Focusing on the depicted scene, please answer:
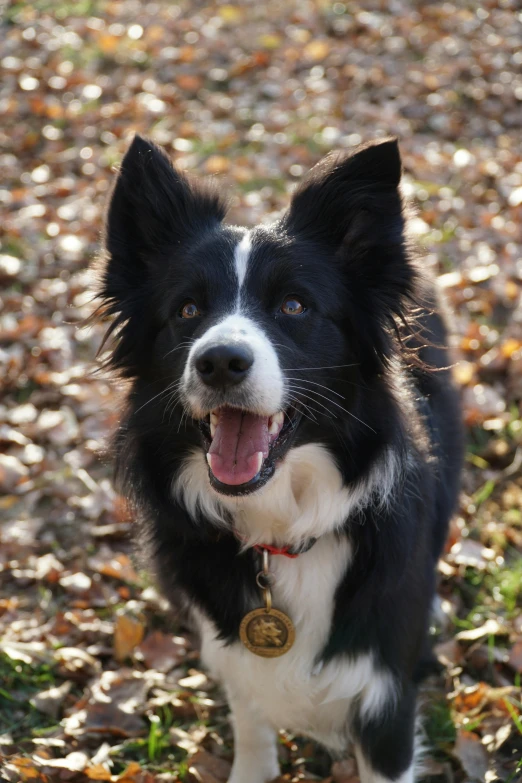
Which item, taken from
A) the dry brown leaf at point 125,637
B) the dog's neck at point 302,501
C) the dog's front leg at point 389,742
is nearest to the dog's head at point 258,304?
the dog's neck at point 302,501

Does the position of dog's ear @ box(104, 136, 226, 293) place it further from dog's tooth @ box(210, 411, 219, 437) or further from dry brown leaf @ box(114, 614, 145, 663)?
dry brown leaf @ box(114, 614, 145, 663)

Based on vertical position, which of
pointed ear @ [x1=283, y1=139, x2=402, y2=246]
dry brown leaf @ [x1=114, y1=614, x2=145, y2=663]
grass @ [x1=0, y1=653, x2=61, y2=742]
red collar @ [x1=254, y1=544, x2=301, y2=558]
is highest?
pointed ear @ [x1=283, y1=139, x2=402, y2=246]

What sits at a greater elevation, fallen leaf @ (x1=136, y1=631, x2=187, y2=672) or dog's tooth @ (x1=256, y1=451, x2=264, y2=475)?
dog's tooth @ (x1=256, y1=451, x2=264, y2=475)

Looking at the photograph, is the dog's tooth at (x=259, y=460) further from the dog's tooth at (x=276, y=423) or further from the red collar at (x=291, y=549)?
the red collar at (x=291, y=549)

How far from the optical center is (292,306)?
247 centimetres

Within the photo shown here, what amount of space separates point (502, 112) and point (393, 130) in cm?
97

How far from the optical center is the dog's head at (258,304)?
2.29 metres

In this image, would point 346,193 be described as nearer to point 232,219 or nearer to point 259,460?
point 259,460

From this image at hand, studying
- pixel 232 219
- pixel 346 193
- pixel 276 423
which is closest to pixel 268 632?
pixel 276 423

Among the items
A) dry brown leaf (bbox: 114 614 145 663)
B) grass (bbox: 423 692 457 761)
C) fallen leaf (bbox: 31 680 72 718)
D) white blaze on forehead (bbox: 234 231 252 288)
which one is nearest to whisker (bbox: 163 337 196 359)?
white blaze on forehead (bbox: 234 231 252 288)

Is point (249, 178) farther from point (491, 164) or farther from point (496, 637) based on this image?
point (496, 637)

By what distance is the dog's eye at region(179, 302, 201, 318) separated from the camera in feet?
8.26

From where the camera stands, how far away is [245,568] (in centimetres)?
256

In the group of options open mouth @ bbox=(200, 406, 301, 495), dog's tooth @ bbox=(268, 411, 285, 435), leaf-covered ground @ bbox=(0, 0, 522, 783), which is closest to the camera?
open mouth @ bbox=(200, 406, 301, 495)
